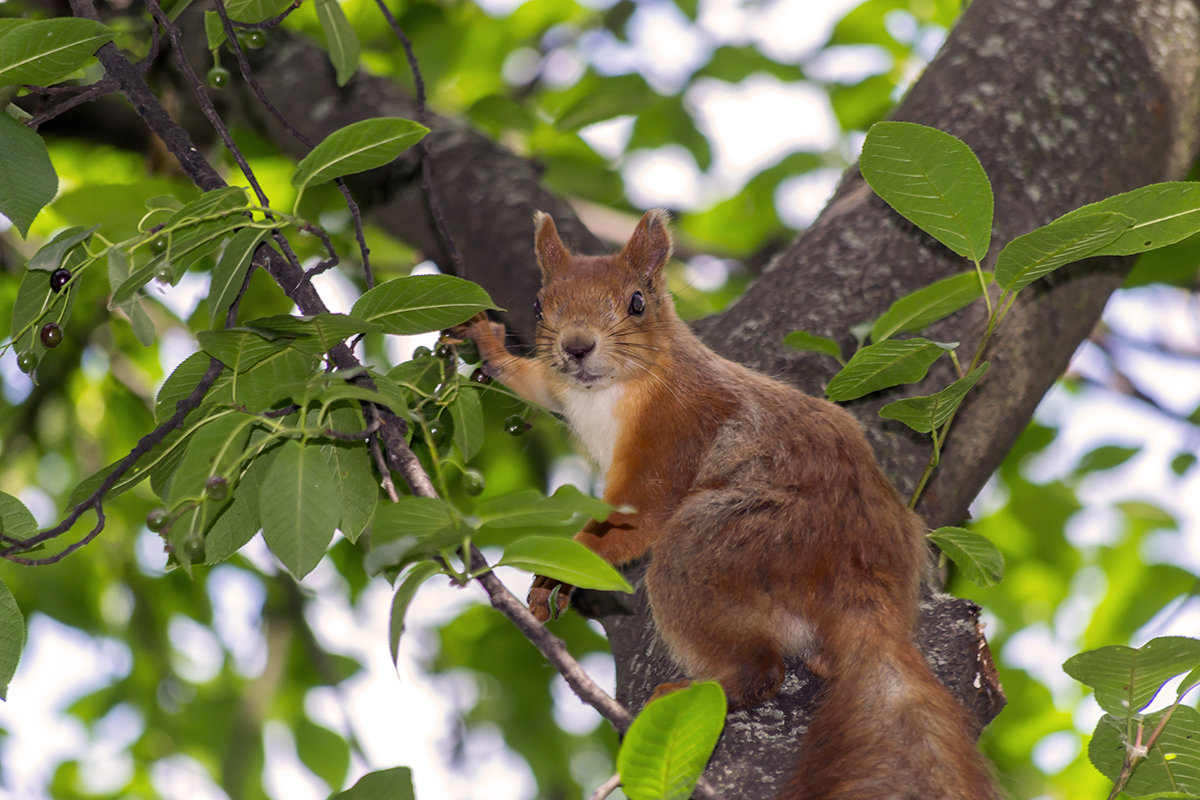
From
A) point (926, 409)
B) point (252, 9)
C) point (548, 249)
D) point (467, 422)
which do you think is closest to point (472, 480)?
point (467, 422)

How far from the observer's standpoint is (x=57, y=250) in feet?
5.74

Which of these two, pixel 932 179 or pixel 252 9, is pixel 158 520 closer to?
pixel 252 9

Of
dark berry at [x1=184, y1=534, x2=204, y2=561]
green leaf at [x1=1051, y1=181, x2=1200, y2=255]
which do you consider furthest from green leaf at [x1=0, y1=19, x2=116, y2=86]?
green leaf at [x1=1051, y1=181, x2=1200, y2=255]

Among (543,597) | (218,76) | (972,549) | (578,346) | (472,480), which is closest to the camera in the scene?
(472,480)

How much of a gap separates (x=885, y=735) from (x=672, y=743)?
669 mm

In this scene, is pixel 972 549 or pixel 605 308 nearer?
pixel 972 549

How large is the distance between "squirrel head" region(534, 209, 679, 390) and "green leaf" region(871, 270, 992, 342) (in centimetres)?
76

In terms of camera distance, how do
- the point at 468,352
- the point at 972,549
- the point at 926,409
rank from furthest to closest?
the point at 468,352, the point at 972,549, the point at 926,409

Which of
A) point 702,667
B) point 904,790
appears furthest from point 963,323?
point 904,790

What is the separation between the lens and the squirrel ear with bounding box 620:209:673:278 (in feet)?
10.9

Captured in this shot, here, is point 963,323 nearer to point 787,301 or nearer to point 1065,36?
point 787,301

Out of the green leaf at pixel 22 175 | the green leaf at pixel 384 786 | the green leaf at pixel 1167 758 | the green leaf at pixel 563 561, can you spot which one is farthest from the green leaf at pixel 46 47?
the green leaf at pixel 1167 758

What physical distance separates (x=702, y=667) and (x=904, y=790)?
2.02 ft

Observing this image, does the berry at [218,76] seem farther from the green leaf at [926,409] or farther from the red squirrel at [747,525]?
the green leaf at [926,409]
